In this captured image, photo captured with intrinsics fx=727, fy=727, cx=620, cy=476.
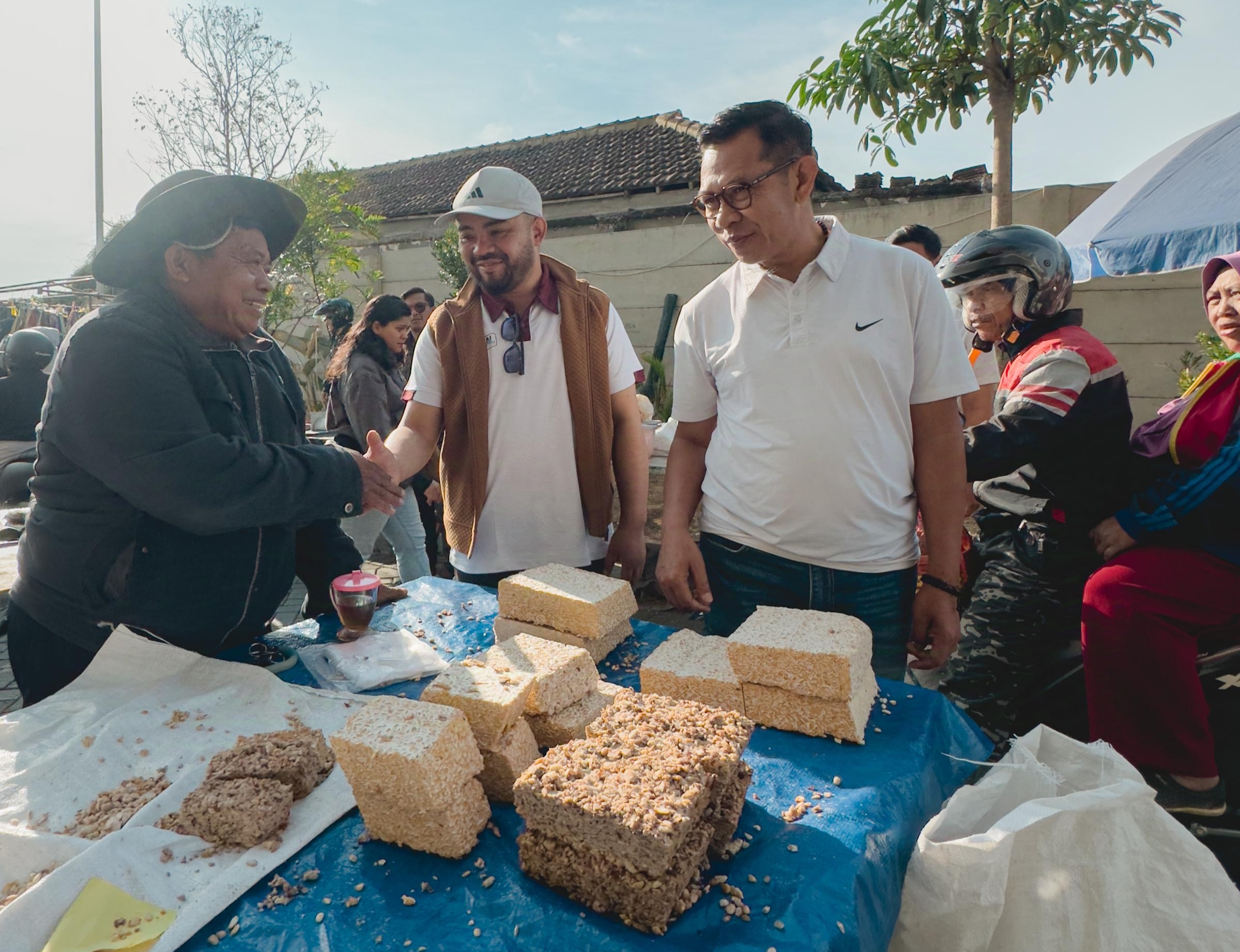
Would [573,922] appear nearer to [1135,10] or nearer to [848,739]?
[848,739]

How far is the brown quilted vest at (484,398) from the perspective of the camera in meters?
2.75

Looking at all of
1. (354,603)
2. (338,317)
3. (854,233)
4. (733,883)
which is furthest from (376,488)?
(854,233)

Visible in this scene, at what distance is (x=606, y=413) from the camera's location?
2820 mm

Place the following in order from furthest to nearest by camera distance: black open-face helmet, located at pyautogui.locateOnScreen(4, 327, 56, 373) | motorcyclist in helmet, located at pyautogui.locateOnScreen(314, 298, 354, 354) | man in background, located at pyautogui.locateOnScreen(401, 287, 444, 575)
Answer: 1. black open-face helmet, located at pyautogui.locateOnScreen(4, 327, 56, 373)
2. motorcyclist in helmet, located at pyautogui.locateOnScreen(314, 298, 354, 354)
3. man in background, located at pyautogui.locateOnScreen(401, 287, 444, 575)

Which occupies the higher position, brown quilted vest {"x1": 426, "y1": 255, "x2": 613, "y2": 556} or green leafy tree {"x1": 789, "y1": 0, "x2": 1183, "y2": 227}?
green leafy tree {"x1": 789, "y1": 0, "x2": 1183, "y2": 227}

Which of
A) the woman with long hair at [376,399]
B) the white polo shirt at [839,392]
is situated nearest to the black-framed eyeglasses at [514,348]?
the white polo shirt at [839,392]

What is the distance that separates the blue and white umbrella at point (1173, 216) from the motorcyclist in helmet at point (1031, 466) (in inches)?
104

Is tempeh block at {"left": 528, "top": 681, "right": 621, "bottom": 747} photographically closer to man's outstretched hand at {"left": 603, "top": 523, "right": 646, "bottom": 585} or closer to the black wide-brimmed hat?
man's outstretched hand at {"left": 603, "top": 523, "right": 646, "bottom": 585}

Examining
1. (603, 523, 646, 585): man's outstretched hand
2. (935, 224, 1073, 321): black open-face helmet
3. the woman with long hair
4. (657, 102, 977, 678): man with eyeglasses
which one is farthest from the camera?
A: the woman with long hair

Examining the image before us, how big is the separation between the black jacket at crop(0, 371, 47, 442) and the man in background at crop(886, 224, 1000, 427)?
7132 mm

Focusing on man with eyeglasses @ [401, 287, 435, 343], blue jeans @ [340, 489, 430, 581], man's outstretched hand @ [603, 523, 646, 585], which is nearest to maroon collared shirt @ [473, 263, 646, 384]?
man's outstretched hand @ [603, 523, 646, 585]

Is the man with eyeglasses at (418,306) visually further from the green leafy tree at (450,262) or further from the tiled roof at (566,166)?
the tiled roof at (566,166)

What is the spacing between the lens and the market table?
115 centimetres

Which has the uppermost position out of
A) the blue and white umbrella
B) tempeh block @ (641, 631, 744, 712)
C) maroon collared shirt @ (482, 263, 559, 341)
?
the blue and white umbrella
